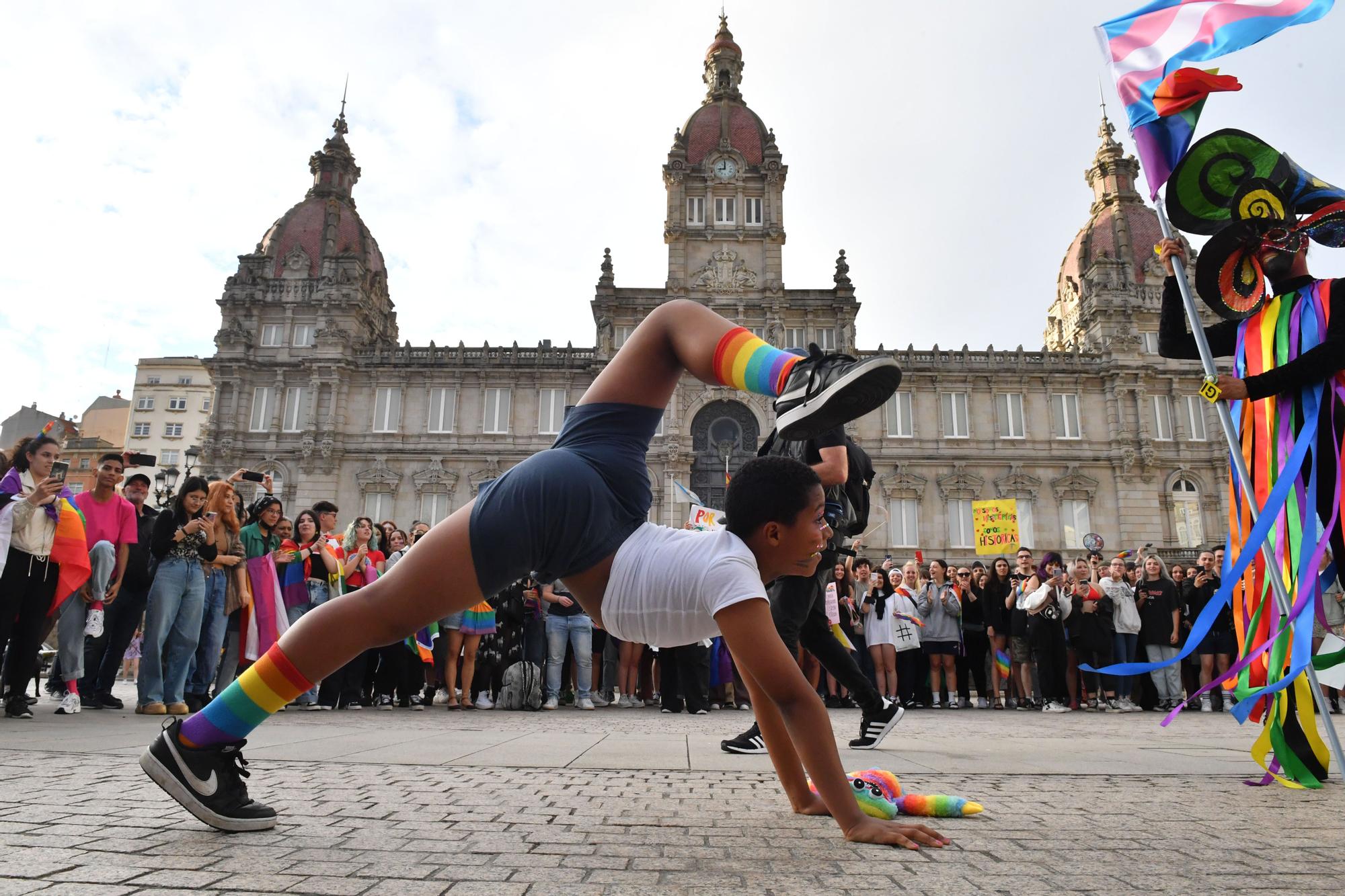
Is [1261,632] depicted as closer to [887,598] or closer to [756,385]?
[756,385]

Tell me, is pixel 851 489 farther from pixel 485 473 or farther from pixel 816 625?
pixel 485 473

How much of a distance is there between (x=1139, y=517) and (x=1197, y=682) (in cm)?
2577

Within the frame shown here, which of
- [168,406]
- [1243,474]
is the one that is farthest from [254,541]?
[168,406]

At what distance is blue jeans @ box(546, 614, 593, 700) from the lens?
390 inches

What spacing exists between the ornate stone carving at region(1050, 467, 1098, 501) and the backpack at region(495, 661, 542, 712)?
31.8 metres

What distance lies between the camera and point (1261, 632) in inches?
151

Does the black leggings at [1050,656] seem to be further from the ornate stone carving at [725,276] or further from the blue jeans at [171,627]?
the ornate stone carving at [725,276]

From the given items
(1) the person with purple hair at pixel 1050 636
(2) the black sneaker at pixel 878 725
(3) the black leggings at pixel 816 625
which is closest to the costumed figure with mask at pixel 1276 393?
(2) the black sneaker at pixel 878 725

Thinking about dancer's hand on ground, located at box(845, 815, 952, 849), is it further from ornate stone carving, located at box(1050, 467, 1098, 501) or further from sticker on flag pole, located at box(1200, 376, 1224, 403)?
ornate stone carving, located at box(1050, 467, 1098, 501)

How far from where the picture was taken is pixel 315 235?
138ft

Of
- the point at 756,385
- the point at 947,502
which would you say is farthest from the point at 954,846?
the point at 947,502

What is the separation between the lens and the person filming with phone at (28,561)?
626 centimetres

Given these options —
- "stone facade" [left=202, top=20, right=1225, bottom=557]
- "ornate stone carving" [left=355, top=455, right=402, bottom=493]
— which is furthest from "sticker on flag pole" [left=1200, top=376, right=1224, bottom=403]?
"ornate stone carving" [left=355, top=455, right=402, bottom=493]

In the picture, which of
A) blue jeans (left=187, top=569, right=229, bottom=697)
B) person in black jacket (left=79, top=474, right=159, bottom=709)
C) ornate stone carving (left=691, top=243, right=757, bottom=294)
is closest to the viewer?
person in black jacket (left=79, top=474, right=159, bottom=709)
